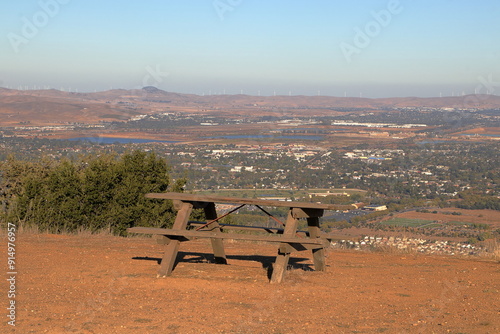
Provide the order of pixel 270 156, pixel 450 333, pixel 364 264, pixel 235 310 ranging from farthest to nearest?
1. pixel 270 156
2. pixel 364 264
3. pixel 235 310
4. pixel 450 333

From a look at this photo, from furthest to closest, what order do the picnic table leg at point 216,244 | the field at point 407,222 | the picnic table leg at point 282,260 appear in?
the field at point 407,222 → the picnic table leg at point 216,244 → the picnic table leg at point 282,260

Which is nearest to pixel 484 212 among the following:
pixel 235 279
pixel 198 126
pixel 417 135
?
pixel 235 279

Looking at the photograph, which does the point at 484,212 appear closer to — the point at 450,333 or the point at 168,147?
the point at 450,333

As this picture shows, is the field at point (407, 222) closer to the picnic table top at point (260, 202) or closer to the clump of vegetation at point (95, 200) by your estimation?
the clump of vegetation at point (95, 200)

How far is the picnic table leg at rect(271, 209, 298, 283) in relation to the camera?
22.3ft

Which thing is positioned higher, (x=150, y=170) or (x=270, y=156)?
(x=150, y=170)

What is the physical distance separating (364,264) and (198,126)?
90333 millimetres

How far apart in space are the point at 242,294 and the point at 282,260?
882 mm

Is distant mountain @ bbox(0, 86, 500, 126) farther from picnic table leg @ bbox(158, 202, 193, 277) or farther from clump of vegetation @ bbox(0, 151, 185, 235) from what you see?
picnic table leg @ bbox(158, 202, 193, 277)

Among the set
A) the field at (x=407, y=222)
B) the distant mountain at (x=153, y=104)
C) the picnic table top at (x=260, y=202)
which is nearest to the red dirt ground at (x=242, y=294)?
the picnic table top at (x=260, y=202)

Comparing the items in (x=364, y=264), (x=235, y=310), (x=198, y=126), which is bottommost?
(x=198, y=126)

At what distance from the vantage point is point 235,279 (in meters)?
6.95

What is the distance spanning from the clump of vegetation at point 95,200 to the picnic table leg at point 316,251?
5427 mm

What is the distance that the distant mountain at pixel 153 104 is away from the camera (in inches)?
3787
